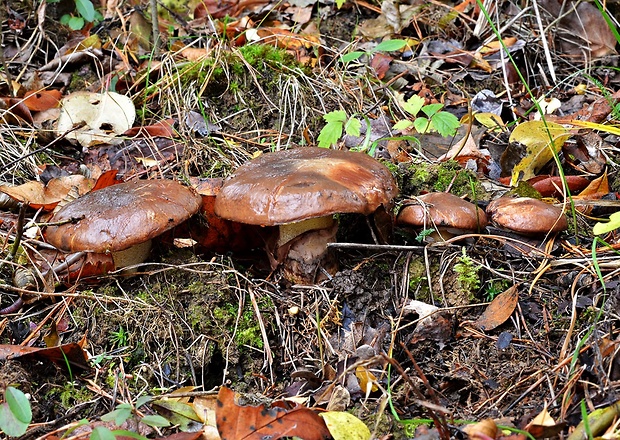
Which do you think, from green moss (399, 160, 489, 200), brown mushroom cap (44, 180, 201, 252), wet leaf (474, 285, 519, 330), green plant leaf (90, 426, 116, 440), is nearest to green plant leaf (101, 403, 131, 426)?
green plant leaf (90, 426, 116, 440)

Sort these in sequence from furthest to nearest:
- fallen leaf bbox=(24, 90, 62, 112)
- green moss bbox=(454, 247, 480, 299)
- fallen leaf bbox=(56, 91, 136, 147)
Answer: fallen leaf bbox=(24, 90, 62, 112), fallen leaf bbox=(56, 91, 136, 147), green moss bbox=(454, 247, 480, 299)

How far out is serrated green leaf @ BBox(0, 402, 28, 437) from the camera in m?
1.98

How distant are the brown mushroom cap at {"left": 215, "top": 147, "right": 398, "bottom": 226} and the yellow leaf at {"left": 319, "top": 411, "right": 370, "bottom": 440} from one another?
0.81m

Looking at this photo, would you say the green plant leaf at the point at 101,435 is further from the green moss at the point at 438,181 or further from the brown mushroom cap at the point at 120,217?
the green moss at the point at 438,181

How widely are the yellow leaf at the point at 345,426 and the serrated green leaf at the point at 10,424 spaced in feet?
3.38

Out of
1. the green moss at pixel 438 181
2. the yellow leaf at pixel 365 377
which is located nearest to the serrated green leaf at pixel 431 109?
the green moss at pixel 438 181

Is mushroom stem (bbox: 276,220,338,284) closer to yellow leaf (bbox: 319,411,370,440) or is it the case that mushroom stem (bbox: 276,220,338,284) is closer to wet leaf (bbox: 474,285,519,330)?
wet leaf (bbox: 474,285,519,330)

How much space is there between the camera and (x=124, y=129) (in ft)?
14.5

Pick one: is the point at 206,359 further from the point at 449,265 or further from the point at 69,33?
the point at 69,33

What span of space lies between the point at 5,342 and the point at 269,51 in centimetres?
293

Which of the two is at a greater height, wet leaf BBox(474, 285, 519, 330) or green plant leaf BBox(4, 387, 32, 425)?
green plant leaf BBox(4, 387, 32, 425)

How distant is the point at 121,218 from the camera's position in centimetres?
274

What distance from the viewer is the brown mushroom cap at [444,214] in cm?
301

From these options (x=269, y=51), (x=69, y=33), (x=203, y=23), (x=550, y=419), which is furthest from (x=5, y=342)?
(x=203, y=23)
